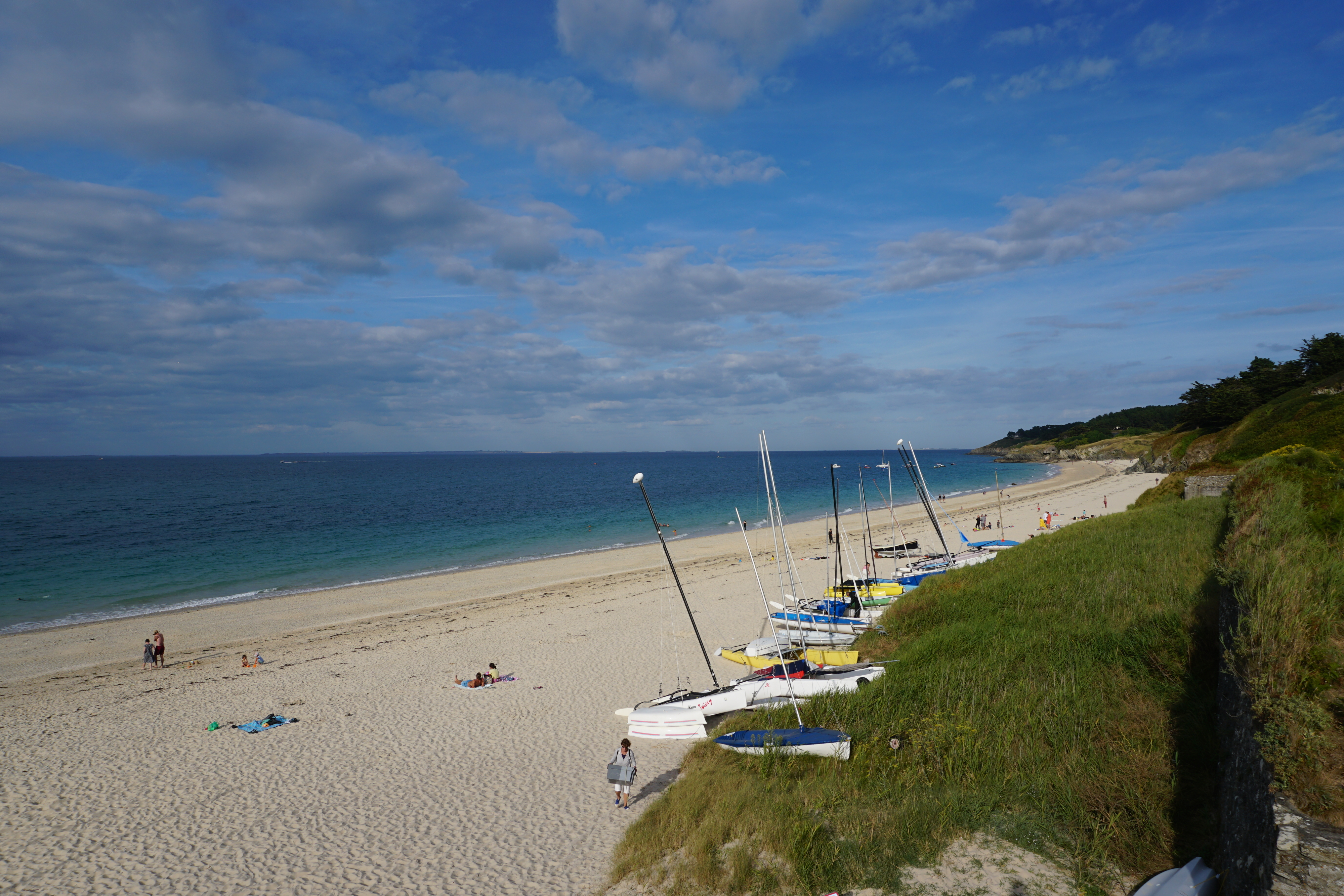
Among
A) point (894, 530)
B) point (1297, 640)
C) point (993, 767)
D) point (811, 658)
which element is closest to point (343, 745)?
point (811, 658)

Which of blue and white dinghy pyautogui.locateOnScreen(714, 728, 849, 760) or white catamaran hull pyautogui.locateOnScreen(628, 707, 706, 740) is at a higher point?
blue and white dinghy pyautogui.locateOnScreen(714, 728, 849, 760)

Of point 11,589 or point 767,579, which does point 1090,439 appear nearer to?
point 767,579

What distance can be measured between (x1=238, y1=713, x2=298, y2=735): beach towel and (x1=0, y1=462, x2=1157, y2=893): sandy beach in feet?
0.62

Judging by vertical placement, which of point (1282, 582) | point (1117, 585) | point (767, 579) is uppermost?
point (1282, 582)

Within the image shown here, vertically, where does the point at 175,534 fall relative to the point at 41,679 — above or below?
above

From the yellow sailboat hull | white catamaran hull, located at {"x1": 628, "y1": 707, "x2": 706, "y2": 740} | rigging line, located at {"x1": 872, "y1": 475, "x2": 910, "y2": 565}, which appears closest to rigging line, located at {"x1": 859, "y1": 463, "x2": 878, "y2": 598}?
rigging line, located at {"x1": 872, "y1": 475, "x2": 910, "y2": 565}

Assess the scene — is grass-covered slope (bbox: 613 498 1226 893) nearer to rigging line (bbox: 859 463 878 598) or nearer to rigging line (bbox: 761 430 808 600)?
rigging line (bbox: 761 430 808 600)

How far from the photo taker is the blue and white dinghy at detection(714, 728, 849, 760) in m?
10.1

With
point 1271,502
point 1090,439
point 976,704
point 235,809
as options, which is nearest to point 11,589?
point 235,809

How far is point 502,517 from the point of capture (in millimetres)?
64188

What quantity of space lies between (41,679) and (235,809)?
14.3 meters

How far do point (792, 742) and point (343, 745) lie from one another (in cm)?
1072

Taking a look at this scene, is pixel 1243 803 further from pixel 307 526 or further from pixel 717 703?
pixel 307 526

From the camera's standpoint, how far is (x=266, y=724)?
16.0 m
